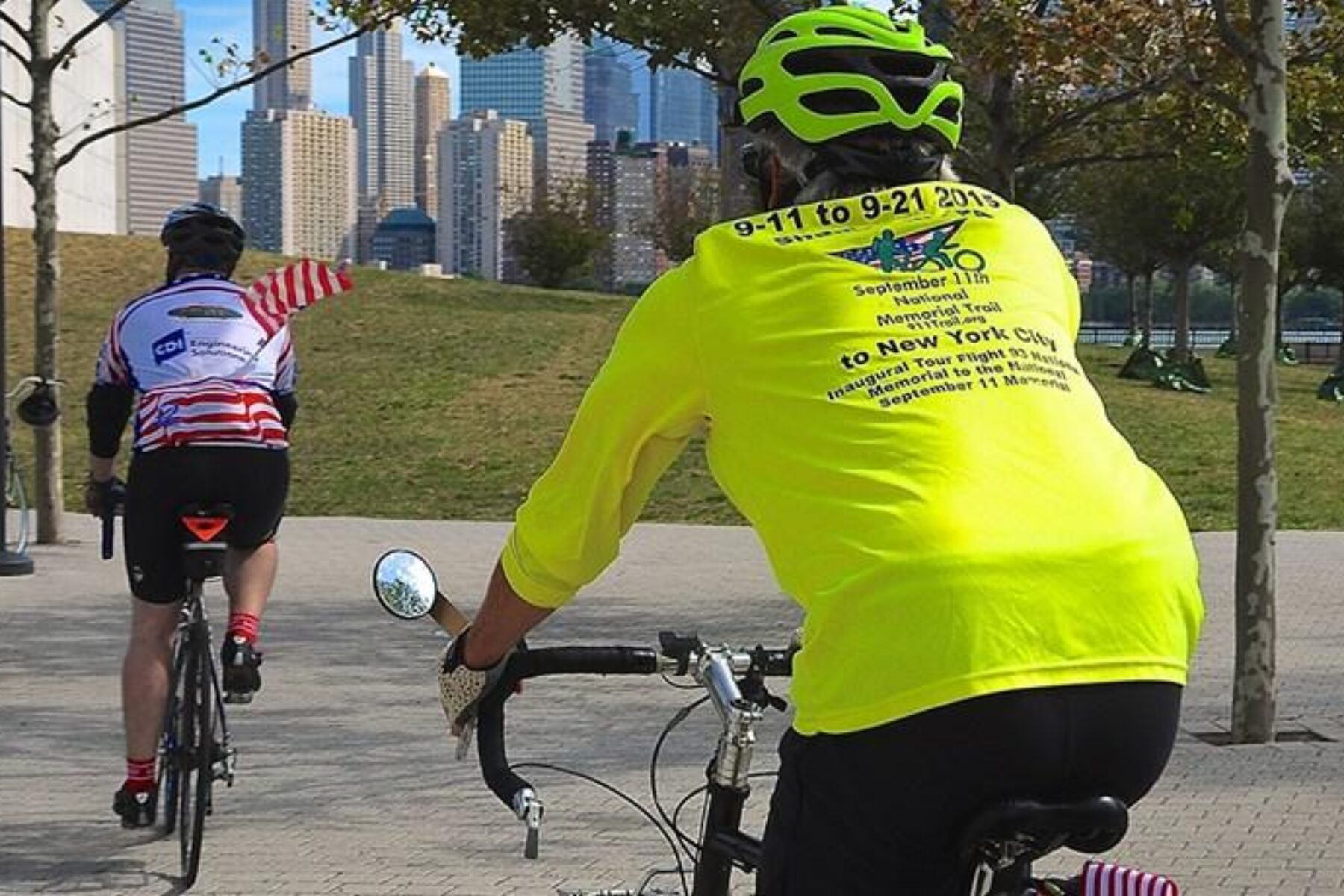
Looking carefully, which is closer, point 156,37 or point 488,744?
point 488,744

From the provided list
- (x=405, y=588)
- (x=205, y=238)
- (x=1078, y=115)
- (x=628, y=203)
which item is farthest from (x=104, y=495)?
(x=628, y=203)

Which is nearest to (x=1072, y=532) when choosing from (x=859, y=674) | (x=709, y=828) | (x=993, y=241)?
(x=859, y=674)

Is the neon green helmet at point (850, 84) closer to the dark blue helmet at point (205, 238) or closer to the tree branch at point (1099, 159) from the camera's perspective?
the dark blue helmet at point (205, 238)

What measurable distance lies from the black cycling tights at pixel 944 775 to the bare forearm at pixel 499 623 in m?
0.49

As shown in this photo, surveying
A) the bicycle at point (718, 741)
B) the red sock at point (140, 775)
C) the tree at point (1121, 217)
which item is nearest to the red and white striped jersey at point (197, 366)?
the red sock at point (140, 775)

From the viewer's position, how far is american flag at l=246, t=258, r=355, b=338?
20.5ft

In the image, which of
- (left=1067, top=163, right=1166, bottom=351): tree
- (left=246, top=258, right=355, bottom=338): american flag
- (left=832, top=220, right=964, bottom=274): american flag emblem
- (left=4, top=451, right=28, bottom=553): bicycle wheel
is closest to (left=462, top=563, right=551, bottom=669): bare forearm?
(left=832, top=220, right=964, bottom=274): american flag emblem

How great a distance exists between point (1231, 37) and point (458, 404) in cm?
1713

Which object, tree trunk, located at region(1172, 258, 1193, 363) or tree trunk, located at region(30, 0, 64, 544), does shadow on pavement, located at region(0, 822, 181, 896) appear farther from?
tree trunk, located at region(1172, 258, 1193, 363)

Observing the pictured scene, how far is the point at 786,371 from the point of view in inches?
95.7

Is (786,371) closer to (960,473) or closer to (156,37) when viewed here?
(960,473)

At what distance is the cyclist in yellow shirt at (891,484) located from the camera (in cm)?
224

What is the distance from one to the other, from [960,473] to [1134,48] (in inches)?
279

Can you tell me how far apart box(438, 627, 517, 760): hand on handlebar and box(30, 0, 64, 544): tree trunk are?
11798mm
